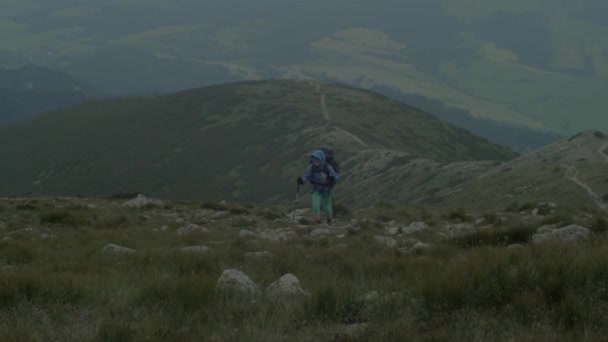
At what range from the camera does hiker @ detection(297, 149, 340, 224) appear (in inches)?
895

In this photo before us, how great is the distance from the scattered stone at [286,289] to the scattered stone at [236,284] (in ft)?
0.60

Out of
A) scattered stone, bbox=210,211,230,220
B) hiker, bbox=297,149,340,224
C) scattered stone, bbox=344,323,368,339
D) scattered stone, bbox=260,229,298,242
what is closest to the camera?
scattered stone, bbox=344,323,368,339

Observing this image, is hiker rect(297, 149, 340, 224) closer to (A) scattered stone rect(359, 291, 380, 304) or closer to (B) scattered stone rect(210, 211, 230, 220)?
(B) scattered stone rect(210, 211, 230, 220)

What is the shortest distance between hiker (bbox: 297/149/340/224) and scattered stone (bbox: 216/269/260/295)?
14476 millimetres

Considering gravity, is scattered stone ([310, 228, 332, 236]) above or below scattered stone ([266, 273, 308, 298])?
below

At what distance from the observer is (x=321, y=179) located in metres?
22.8

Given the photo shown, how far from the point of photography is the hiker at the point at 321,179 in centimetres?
2273

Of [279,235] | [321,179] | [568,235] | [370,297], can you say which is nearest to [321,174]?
[321,179]

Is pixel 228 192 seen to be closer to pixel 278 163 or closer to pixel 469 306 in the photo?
pixel 278 163

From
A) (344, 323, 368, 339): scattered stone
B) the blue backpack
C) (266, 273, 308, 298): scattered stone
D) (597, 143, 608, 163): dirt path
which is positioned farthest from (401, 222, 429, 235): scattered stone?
(597, 143, 608, 163): dirt path

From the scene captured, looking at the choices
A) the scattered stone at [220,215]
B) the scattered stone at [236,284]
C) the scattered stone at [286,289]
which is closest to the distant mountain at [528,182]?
the scattered stone at [220,215]

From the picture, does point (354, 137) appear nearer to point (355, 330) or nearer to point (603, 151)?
point (603, 151)

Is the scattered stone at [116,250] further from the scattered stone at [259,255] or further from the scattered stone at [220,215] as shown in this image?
the scattered stone at [220,215]

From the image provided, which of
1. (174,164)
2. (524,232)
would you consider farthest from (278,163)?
(524,232)
